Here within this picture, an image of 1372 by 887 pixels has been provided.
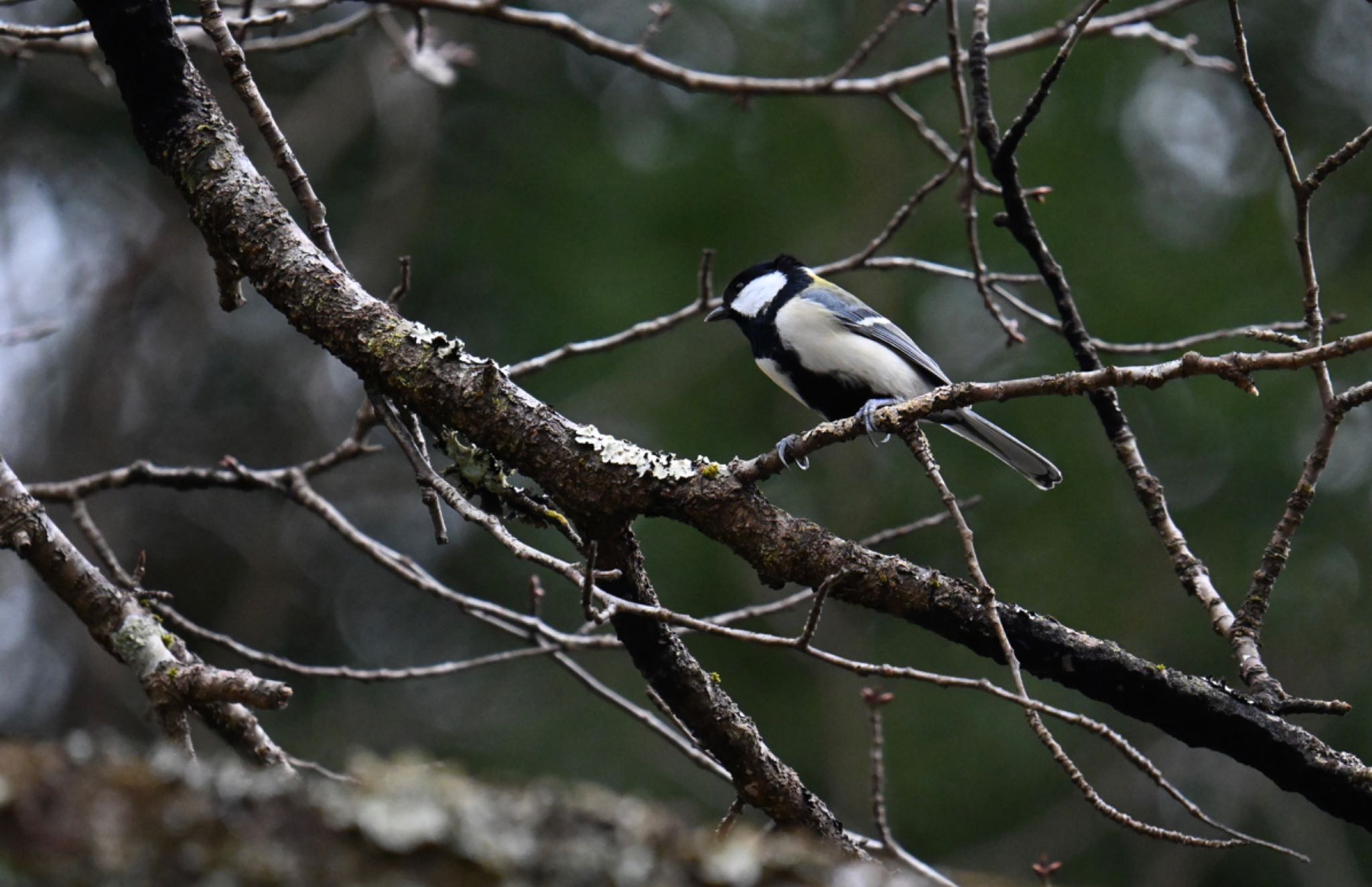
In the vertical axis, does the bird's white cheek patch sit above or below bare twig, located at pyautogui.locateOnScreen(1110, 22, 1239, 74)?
below

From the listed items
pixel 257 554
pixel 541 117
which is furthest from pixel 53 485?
pixel 541 117

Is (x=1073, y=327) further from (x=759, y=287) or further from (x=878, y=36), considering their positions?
(x=759, y=287)

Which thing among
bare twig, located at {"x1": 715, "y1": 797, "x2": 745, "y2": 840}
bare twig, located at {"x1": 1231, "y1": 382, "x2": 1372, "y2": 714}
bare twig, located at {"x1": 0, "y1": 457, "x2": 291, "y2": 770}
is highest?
bare twig, located at {"x1": 1231, "y1": 382, "x2": 1372, "y2": 714}

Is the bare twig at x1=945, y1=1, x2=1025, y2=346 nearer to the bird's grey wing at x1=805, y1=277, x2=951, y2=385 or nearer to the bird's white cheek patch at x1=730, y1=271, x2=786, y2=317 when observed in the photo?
the bird's grey wing at x1=805, y1=277, x2=951, y2=385

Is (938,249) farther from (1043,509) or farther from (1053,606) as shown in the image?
(1053,606)

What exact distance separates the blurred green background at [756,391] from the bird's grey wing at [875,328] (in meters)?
2.80

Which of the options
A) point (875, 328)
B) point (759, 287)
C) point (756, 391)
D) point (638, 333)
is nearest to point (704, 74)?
point (638, 333)

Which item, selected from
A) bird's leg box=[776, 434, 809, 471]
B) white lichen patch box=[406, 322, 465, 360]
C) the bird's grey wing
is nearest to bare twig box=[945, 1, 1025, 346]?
bird's leg box=[776, 434, 809, 471]

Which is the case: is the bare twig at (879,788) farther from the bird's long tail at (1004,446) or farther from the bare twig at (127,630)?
the bird's long tail at (1004,446)

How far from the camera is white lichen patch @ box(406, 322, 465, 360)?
199 cm

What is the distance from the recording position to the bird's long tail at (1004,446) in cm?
350

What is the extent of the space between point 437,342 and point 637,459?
1.30ft

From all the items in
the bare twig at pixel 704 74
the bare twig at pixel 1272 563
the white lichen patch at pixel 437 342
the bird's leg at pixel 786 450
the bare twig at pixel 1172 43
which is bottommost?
the white lichen patch at pixel 437 342

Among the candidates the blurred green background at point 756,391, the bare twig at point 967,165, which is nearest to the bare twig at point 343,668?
the bare twig at point 967,165
